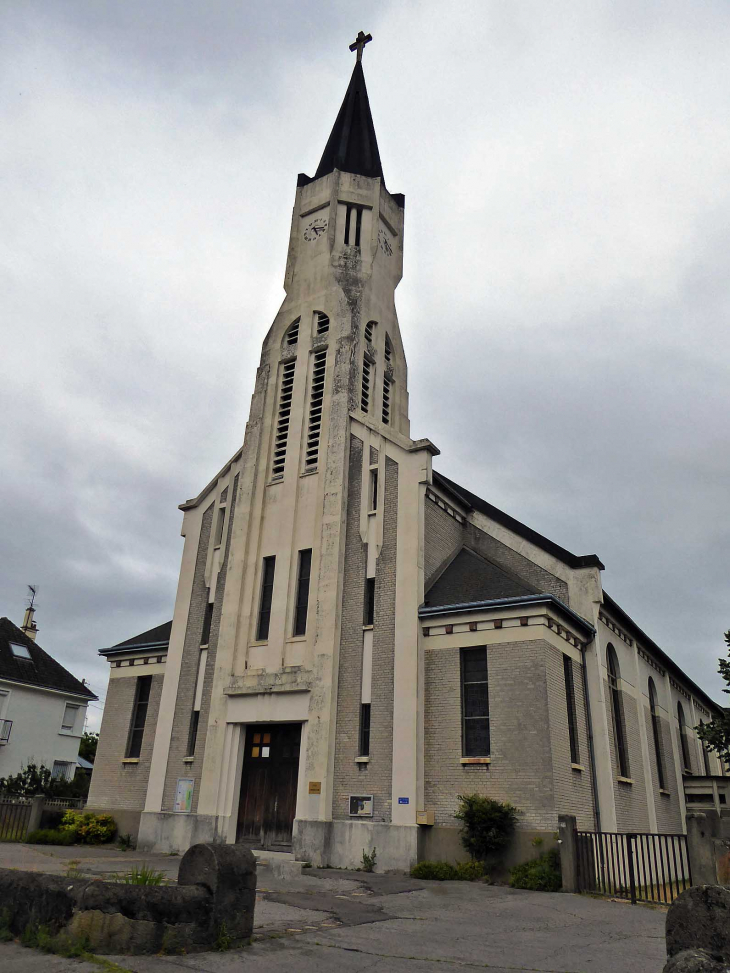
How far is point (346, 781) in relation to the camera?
66.3 ft

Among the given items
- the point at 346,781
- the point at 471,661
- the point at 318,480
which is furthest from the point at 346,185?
the point at 346,781

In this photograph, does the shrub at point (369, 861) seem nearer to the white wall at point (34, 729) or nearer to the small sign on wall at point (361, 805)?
the small sign on wall at point (361, 805)

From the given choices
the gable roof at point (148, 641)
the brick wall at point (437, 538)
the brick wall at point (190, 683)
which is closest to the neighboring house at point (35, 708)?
the gable roof at point (148, 641)

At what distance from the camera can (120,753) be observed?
26328 millimetres

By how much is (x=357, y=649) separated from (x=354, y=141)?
23.4m

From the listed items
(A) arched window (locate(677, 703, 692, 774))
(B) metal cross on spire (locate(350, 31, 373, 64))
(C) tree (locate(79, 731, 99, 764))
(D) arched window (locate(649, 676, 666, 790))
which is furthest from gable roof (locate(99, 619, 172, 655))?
(C) tree (locate(79, 731, 99, 764))

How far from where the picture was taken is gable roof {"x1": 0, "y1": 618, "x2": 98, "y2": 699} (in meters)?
42.5

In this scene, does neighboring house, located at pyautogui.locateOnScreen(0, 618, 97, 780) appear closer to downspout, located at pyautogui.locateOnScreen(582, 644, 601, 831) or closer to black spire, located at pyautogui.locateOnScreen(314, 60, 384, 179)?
black spire, located at pyautogui.locateOnScreen(314, 60, 384, 179)

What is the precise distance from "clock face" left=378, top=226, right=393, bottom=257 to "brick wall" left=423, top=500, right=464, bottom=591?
11.4 m

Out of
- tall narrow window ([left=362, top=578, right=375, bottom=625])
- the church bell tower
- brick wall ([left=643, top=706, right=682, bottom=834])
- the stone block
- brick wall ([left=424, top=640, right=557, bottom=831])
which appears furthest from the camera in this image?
brick wall ([left=643, top=706, right=682, bottom=834])

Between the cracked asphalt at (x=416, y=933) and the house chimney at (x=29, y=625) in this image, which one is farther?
the house chimney at (x=29, y=625)

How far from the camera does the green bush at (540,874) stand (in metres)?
16.2

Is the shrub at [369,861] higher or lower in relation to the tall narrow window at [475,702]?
lower

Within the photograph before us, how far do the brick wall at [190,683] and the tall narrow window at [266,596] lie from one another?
1.81 m
